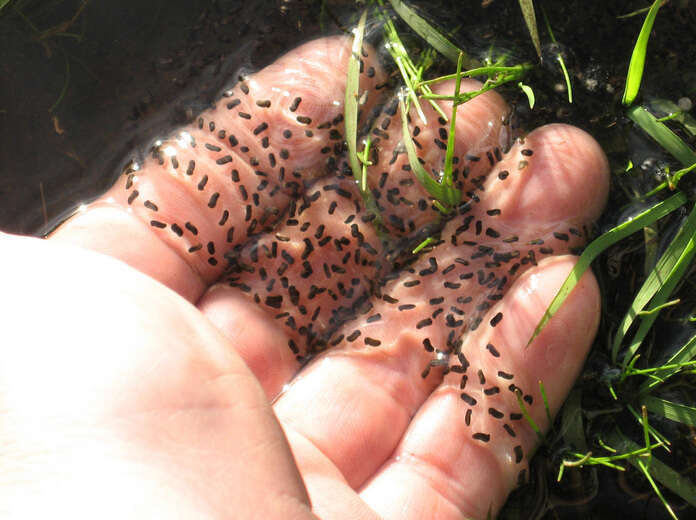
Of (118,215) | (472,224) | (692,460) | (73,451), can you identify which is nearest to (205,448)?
(73,451)

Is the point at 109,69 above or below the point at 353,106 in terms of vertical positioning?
above

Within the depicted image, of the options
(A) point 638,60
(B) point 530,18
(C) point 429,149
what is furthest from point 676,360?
(B) point 530,18

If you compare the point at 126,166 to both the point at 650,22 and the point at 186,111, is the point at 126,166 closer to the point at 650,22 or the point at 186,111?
the point at 186,111

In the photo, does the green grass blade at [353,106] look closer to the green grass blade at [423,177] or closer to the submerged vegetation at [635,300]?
the submerged vegetation at [635,300]

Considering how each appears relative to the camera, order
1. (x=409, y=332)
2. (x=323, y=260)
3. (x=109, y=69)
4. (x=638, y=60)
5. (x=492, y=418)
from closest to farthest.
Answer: (x=638, y=60), (x=492, y=418), (x=409, y=332), (x=323, y=260), (x=109, y=69)

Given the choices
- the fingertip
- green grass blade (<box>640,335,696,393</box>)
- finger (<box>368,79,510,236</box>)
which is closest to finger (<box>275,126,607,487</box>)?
the fingertip

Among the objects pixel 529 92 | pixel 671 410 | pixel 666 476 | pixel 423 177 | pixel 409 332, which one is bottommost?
pixel 666 476

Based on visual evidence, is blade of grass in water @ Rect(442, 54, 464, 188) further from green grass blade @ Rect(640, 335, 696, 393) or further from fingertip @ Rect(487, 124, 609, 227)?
green grass blade @ Rect(640, 335, 696, 393)

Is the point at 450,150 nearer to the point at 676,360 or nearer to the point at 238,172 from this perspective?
the point at 238,172
